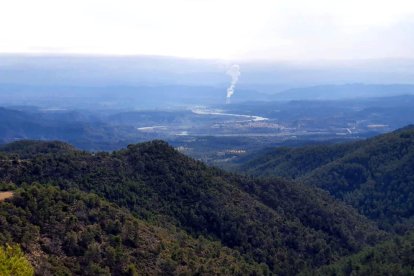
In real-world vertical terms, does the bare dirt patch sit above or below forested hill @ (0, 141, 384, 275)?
above

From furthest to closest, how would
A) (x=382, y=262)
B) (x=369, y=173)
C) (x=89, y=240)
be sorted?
(x=369, y=173) → (x=382, y=262) → (x=89, y=240)

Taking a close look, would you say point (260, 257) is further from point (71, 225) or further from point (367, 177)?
point (367, 177)

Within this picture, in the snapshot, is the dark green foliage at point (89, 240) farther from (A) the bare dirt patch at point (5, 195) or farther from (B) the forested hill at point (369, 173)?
(B) the forested hill at point (369, 173)

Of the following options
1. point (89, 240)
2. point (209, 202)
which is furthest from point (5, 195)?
point (209, 202)

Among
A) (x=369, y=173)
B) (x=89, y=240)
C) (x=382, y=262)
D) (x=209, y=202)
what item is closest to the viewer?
(x=89, y=240)

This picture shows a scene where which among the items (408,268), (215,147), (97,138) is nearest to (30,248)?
(408,268)

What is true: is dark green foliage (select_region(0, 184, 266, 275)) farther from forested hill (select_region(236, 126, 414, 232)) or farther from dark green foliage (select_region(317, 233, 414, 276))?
forested hill (select_region(236, 126, 414, 232))

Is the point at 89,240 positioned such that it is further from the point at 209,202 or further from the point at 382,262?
the point at 382,262

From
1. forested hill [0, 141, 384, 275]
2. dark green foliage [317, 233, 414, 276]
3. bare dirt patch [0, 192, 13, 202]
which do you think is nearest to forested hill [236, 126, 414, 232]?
forested hill [0, 141, 384, 275]
